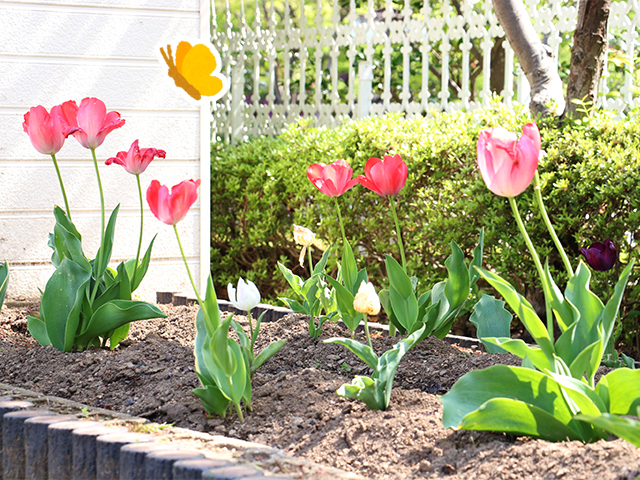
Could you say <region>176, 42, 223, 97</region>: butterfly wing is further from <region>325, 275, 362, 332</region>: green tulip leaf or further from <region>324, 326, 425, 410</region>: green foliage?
<region>324, 326, 425, 410</region>: green foliage

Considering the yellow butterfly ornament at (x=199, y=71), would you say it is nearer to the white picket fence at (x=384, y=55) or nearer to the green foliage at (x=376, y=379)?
the green foliage at (x=376, y=379)

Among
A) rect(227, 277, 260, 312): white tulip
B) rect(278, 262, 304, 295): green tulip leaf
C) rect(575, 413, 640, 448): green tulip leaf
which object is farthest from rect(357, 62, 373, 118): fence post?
rect(575, 413, 640, 448): green tulip leaf

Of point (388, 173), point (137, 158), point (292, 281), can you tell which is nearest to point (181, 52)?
point (137, 158)

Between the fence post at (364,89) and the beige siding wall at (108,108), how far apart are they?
1.82 meters

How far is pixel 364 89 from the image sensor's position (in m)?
5.64

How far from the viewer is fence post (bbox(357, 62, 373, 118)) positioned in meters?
5.62

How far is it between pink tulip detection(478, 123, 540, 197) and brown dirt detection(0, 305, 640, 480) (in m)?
0.62

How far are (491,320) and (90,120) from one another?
159cm

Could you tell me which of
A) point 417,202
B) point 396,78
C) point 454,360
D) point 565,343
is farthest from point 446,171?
point 396,78

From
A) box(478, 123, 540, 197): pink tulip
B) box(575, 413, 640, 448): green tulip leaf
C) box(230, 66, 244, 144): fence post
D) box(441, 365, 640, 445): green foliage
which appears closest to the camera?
box(575, 413, 640, 448): green tulip leaf

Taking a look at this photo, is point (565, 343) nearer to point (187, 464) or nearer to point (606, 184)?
point (187, 464)

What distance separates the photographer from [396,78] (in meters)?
7.66

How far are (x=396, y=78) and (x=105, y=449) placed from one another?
655 centimetres

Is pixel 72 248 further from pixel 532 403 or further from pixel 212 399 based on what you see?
pixel 532 403
